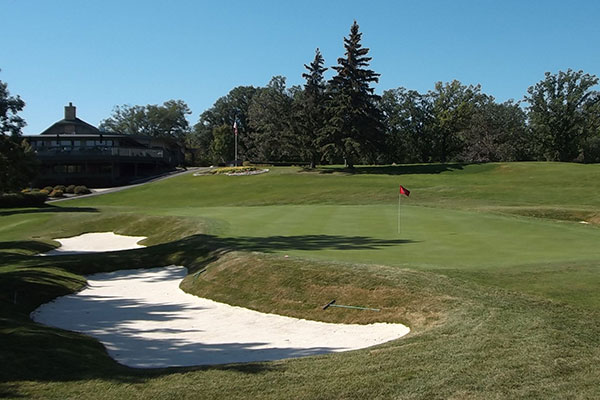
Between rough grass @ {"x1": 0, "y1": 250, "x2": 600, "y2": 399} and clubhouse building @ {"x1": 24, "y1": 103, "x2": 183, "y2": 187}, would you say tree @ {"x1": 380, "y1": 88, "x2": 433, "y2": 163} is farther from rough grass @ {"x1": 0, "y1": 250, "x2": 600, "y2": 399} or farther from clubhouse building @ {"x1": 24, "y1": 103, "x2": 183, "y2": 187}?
rough grass @ {"x1": 0, "y1": 250, "x2": 600, "y2": 399}

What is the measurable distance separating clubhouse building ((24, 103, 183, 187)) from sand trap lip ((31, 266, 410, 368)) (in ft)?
180

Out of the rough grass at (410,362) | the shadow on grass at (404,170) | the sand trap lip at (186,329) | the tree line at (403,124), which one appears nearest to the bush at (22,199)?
the tree line at (403,124)

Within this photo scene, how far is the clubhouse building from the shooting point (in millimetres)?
66312

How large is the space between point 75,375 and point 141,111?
147060 millimetres

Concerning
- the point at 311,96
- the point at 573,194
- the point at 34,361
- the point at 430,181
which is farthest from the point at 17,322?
the point at 311,96

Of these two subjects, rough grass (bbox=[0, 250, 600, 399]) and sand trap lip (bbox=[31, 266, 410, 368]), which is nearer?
rough grass (bbox=[0, 250, 600, 399])

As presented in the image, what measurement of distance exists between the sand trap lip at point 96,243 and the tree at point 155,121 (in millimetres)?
118120

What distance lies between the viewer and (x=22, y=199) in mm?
43094

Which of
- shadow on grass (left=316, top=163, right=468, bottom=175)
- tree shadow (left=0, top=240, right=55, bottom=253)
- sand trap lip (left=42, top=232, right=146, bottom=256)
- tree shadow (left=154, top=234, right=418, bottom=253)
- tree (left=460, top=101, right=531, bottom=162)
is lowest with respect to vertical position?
sand trap lip (left=42, top=232, right=146, bottom=256)

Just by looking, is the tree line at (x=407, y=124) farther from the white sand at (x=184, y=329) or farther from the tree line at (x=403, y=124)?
the white sand at (x=184, y=329)

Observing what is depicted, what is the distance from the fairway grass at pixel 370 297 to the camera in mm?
5832

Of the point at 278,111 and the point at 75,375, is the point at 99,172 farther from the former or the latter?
the point at 75,375

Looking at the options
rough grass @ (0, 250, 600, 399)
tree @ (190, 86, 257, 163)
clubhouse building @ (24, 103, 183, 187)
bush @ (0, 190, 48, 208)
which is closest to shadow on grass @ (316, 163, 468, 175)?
clubhouse building @ (24, 103, 183, 187)

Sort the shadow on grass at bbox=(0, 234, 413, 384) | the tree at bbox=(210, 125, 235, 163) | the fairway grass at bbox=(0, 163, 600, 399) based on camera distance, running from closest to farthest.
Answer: the fairway grass at bbox=(0, 163, 600, 399)
the shadow on grass at bbox=(0, 234, 413, 384)
the tree at bbox=(210, 125, 235, 163)
